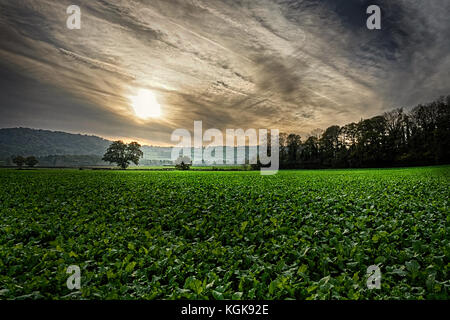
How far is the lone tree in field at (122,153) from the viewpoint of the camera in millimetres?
99188

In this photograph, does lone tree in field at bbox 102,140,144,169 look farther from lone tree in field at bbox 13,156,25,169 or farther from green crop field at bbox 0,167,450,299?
green crop field at bbox 0,167,450,299

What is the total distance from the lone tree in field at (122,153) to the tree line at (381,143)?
216 feet

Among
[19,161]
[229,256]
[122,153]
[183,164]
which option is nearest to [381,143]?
[183,164]

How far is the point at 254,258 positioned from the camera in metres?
4.61

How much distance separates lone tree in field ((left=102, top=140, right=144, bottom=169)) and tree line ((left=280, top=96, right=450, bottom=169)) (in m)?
65.9

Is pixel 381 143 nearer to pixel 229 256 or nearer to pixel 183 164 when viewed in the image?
pixel 183 164

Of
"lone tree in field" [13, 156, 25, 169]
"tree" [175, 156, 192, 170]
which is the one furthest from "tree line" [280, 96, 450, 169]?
"lone tree in field" [13, 156, 25, 169]

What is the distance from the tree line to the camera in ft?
188

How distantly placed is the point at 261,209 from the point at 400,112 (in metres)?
83.6

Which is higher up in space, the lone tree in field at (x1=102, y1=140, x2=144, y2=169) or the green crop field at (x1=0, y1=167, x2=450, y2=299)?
the lone tree in field at (x1=102, y1=140, x2=144, y2=169)

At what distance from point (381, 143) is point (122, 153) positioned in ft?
330

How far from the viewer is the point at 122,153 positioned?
101125 millimetres

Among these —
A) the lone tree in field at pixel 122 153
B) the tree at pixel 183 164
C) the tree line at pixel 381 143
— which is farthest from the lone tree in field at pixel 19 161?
the tree line at pixel 381 143

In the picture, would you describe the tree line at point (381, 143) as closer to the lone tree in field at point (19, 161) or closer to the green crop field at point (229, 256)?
the green crop field at point (229, 256)
